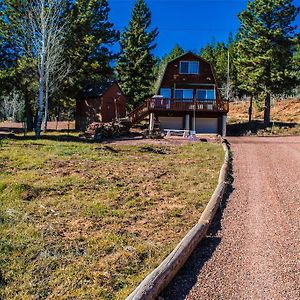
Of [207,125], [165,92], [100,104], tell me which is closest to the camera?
[207,125]

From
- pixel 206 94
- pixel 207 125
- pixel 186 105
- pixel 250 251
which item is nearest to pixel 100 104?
pixel 186 105

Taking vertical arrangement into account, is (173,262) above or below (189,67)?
below

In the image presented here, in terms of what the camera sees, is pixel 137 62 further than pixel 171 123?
Yes

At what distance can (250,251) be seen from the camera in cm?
615

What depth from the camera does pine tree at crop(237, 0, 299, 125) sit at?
101 feet

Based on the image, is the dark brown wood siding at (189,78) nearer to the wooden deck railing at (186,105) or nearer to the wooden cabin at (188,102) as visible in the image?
the wooden cabin at (188,102)

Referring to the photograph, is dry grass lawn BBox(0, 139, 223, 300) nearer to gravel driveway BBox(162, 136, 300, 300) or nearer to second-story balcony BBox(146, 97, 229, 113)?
gravel driveway BBox(162, 136, 300, 300)

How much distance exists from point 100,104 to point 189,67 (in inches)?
327

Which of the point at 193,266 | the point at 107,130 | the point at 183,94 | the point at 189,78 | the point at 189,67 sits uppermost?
the point at 189,67

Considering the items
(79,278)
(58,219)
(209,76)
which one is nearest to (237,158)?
(58,219)

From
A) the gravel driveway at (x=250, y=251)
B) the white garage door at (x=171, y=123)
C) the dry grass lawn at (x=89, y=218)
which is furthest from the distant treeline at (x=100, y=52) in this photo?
the gravel driveway at (x=250, y=251)

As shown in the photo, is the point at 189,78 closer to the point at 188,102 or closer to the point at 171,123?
the point at 188,102

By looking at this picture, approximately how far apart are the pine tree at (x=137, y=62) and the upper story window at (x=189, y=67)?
369cm

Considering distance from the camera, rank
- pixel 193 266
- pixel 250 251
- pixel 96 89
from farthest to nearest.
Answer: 1. pixel 96 89
2. pixel 250 251
3. pixel 193 266
